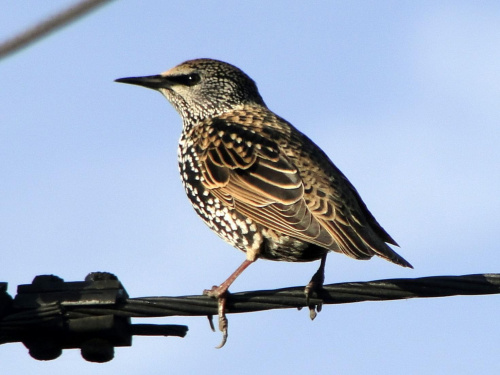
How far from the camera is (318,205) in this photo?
18.3 ft

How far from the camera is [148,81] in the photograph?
750cm

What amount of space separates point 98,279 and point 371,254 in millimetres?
1776

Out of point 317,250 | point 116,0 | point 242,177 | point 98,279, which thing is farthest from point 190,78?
point 116,0

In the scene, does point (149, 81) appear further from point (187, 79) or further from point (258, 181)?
point (258, 181)

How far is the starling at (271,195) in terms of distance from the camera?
5.40 meters

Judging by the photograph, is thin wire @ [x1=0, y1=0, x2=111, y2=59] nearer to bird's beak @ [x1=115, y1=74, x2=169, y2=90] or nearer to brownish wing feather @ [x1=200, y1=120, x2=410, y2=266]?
brownish wing feather @ [x1=200, y1=120, x2=410, y2=266]

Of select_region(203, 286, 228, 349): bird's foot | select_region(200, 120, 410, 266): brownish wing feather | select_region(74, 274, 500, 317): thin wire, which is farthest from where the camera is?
select_region(200, 120, 410, 266): brownish wing feather

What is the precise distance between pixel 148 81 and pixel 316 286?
11.1 ft

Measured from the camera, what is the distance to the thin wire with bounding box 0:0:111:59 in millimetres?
1676

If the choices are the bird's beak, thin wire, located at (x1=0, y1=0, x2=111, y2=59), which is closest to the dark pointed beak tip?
the bird's beak

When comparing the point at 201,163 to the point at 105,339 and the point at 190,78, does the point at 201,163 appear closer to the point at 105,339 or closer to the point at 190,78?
the point at 190,78

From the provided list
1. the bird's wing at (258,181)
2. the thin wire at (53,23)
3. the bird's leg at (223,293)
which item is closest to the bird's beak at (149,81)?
the bird's wing at (258,181)

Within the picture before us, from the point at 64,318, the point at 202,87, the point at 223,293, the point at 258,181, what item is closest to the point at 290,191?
the point at 258,181

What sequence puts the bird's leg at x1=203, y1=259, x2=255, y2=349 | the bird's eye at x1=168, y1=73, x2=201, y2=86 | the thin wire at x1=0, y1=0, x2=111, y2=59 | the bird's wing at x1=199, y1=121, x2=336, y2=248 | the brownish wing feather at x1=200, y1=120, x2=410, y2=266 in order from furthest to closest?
the bird's eye at x1=168, y1=73, x2=201, y2=86 → the bird's wing at x1=199, y1=121, x2=336, y2=248 → the brownish wing feather at x1=200, y1=120, x2=410, y2=266 → the bird's leg at x1=203, y1=259, x2=255, y2=349 → the thin wire at x1=0, y1=0, x2=111, y2=59
